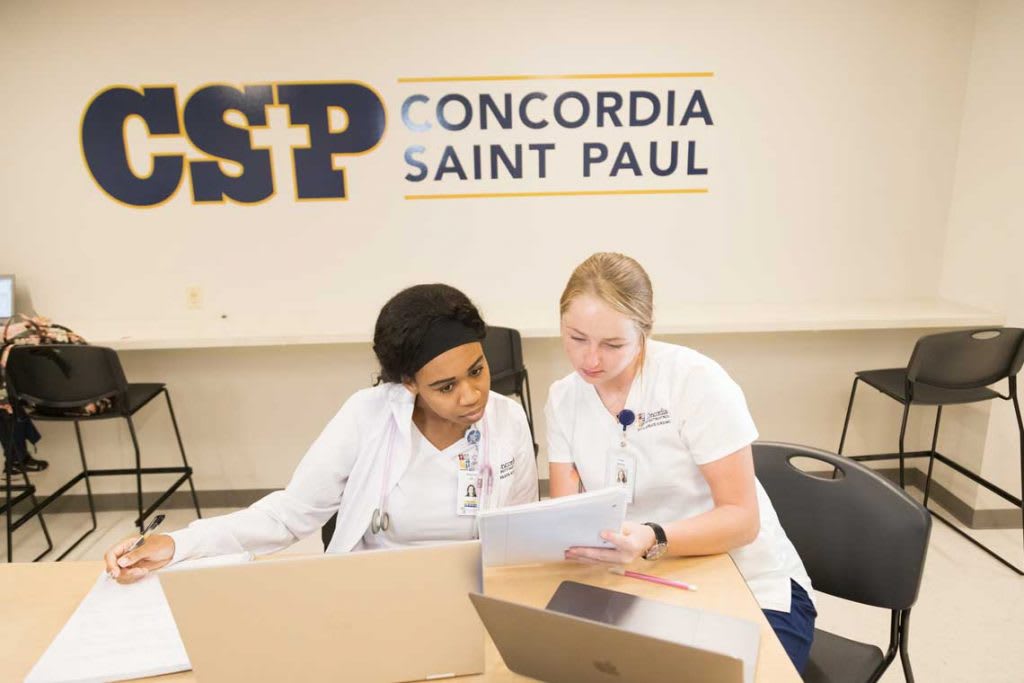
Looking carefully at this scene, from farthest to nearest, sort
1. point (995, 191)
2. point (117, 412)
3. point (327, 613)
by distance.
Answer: point (995, 191) → point (117, 412) → point (327, 613)

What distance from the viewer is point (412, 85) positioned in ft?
9.73

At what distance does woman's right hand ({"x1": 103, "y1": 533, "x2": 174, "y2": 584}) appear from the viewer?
1211mm

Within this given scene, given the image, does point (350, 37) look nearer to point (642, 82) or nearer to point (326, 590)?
point (642, 82)

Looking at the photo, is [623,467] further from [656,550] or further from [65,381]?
[65,381]

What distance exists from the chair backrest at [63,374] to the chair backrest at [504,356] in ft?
4.75

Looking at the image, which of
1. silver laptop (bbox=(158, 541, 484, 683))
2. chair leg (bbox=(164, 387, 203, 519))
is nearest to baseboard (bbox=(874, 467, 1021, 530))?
silver laptop (bbox=(158, 541, 484, 683))

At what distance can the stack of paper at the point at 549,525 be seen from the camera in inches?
42.0

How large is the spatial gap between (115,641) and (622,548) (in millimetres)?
877

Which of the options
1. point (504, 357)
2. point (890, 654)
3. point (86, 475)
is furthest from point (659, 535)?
point (86, 475)

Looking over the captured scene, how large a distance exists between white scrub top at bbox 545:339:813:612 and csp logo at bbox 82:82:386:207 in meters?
1.99

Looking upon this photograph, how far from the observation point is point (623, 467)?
4.85 ft

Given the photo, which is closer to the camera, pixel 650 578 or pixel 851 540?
pixel 650 578

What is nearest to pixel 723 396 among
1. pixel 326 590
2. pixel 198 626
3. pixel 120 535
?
pixel 326 590

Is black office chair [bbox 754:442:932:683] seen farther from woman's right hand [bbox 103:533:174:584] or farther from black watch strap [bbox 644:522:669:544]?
woman's right hand [bbox 103:533:174:584]
